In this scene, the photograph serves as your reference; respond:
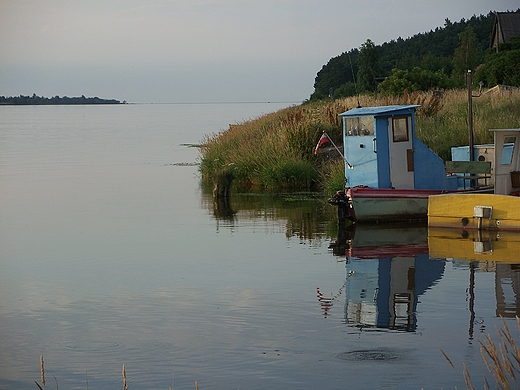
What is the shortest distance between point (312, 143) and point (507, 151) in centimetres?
967

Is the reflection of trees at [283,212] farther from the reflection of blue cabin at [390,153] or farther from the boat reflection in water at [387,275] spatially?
the reflection of blue cabin at [390,153]

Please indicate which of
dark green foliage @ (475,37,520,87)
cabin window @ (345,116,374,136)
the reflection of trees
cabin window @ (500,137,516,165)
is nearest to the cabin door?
cabin window @ (345,116,374,136)

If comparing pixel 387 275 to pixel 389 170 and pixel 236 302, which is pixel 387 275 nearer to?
pixel 236 302

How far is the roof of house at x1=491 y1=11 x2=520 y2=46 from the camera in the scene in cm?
6762

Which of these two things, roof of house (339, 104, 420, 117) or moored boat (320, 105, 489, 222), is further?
moored boat (320, 105, 489, 222)

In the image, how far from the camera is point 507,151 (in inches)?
735

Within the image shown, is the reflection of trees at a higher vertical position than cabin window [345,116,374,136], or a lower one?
lower

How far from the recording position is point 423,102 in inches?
1194

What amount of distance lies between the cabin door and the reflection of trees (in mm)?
1821

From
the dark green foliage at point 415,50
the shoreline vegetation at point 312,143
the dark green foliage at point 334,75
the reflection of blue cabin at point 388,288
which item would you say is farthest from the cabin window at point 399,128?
the dark green foliage at point 334,75

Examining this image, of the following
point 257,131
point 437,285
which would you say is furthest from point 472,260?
point 257,131

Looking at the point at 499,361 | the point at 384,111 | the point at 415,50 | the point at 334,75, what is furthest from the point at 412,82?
the point at 415,50

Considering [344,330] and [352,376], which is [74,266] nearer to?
[344,330]

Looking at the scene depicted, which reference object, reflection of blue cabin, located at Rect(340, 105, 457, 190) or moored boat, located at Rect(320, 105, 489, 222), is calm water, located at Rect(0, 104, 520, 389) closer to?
moored boat, located at Rect(320, 105, 489, 222)
